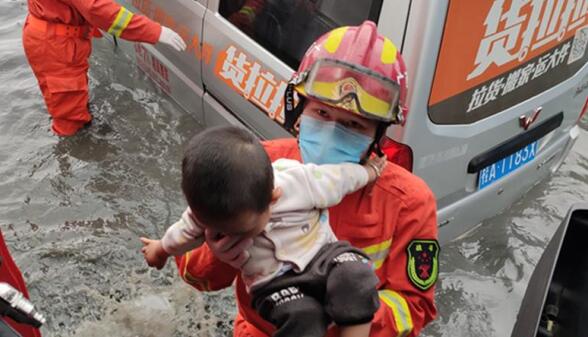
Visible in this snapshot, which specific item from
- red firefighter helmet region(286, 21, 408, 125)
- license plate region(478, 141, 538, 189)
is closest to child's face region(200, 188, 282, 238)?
red firefighter helmet region(286, 21, 408, 125)

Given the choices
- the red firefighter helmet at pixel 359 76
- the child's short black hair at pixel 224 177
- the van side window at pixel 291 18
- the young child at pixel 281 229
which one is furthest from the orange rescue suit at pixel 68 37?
the child's short black hair at pixel 224 177

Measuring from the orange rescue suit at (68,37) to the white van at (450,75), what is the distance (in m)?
0.34

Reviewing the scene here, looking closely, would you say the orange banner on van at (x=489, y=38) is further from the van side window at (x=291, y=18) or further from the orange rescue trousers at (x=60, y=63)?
the orange rescue trousers at (x=60, y=63)

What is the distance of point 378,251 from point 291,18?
176 cm

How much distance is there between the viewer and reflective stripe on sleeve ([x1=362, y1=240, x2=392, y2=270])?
184 centimetres

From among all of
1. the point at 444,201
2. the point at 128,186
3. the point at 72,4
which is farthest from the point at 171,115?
the point at 444,201

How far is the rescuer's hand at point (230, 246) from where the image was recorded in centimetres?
154

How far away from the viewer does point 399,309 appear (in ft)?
5.88

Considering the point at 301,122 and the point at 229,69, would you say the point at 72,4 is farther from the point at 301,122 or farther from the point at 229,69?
the point at 301,122

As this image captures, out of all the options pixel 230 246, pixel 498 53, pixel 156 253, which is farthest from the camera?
pixel 498 53

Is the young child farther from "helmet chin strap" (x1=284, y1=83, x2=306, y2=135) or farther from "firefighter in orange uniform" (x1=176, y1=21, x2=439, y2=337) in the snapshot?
"helmet chin strap" (x1=284, y1=83, x2=306, y2=135)

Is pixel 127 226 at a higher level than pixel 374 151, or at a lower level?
lower

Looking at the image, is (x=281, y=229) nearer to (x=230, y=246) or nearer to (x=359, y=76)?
(x=230, y=246)

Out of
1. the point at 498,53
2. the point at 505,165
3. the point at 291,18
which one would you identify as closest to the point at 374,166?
the point at 498,53
